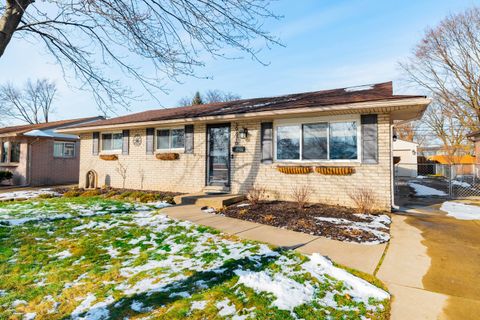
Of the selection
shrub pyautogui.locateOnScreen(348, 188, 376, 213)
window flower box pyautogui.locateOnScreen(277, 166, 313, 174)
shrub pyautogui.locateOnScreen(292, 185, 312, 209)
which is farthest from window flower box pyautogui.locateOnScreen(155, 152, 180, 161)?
shrub pyautogui.locateOnScreen(348, 188, 376, 213)

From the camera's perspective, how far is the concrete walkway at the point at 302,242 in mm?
3455

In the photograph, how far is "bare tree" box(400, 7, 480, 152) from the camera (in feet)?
60.8

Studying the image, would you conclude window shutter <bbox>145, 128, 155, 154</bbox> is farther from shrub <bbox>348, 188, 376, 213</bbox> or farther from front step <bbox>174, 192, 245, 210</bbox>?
shrub <bbox>348, 188, 376, 213</bbox>

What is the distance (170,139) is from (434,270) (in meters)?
9.10

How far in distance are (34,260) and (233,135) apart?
631cm

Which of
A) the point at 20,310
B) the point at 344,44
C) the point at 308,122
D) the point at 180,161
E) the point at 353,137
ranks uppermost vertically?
the point at 344,44

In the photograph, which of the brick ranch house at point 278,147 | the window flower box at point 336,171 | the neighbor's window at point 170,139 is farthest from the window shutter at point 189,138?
the window flower box at point 336,171

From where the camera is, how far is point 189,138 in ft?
31.7

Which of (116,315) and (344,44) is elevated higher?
(344,44)

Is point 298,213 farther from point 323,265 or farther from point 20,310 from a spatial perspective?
point 20,310

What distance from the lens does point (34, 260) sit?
3.61m

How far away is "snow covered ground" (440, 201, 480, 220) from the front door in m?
6.32

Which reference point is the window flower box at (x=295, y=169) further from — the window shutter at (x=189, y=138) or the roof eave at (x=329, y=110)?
the window shutter at (x=189, y=138)

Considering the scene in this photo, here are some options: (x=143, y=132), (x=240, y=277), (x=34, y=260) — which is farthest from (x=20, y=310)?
(x=143, y=132)
